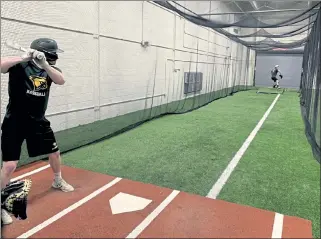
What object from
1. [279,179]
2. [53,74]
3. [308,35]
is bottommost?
[279,179]

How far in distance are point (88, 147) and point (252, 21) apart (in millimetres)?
4796

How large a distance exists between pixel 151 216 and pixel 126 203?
1.08ft

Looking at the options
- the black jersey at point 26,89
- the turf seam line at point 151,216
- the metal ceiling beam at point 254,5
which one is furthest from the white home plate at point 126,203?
the metal ceiling beam at point 254,5

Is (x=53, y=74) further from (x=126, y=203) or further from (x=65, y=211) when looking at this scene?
(x=126, y=203)

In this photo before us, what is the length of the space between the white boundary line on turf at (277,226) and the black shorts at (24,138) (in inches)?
79.4

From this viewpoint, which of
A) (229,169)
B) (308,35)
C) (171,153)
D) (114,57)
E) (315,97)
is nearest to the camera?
(229,169)

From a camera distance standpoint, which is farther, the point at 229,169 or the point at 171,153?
the point at 171,153

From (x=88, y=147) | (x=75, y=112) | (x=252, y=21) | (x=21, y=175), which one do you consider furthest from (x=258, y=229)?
(x=252, y=21)

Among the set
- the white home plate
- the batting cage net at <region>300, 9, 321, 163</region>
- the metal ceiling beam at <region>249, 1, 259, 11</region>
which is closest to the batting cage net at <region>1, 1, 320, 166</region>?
the batting cage net at <region>300, 9, 321, 163</region>

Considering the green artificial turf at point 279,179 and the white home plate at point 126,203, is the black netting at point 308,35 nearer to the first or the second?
the green artificial turf at point 279,179

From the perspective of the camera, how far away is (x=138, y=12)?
25.2 ft

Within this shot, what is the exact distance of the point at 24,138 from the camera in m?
2.52

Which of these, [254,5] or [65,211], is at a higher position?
[254,5]

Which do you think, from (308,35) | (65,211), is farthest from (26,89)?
(308,35)
